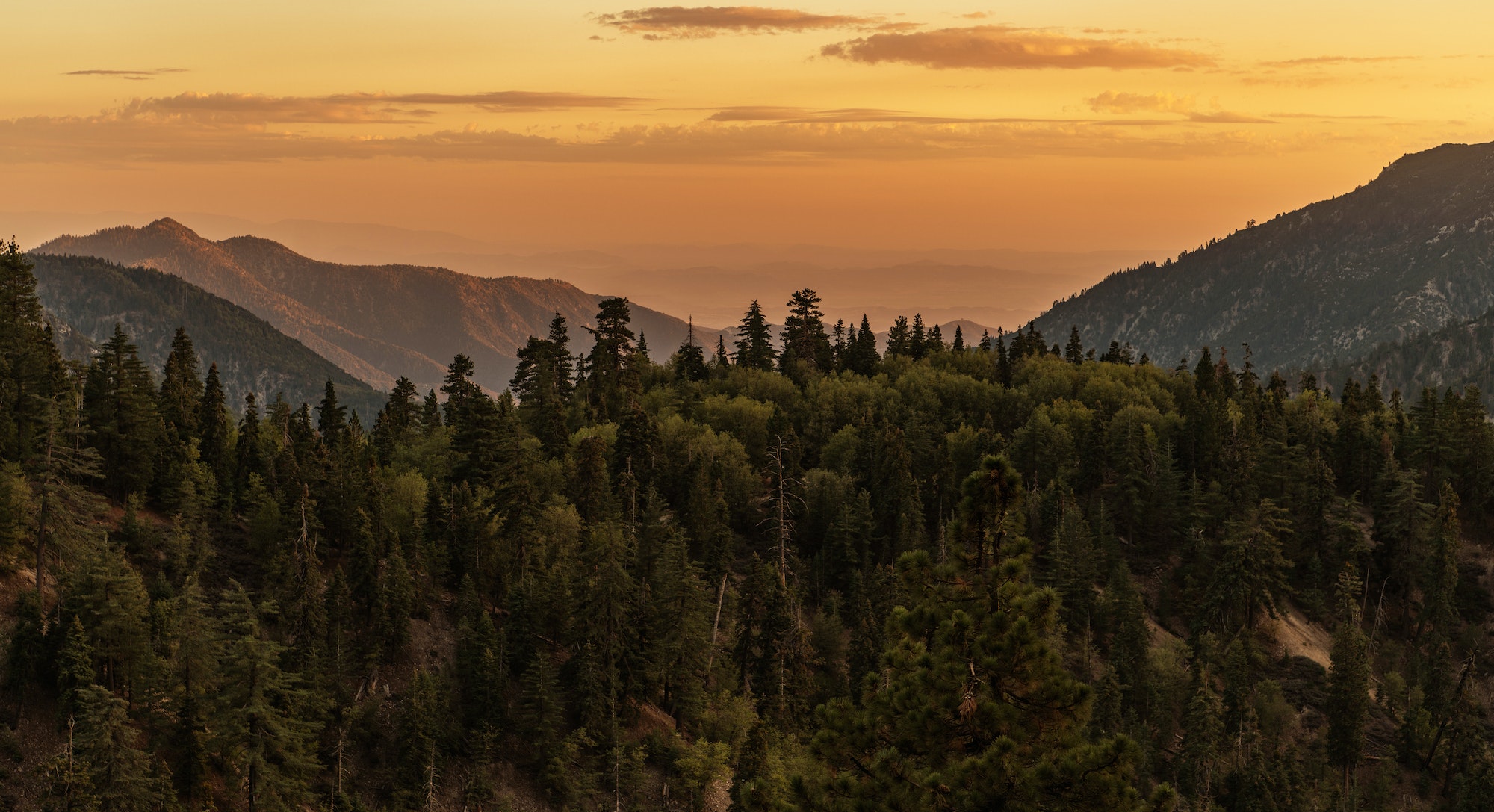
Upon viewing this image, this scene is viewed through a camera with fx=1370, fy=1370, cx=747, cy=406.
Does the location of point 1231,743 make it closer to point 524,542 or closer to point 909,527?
point 909,527

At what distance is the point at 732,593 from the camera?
383 ft

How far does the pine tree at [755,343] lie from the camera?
7254 inches

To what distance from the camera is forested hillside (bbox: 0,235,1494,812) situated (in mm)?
37500

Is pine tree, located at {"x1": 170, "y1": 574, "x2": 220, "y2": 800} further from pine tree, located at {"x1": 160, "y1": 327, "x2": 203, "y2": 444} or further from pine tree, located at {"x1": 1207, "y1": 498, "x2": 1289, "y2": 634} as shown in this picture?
pine tree, located at {"x1": 1207, "y1": 498, "x2": 1289, "y2": 634}

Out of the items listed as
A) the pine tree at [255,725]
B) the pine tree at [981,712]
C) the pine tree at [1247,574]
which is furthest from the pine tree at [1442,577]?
the pine tree at [981,712]

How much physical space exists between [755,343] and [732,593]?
74220mm

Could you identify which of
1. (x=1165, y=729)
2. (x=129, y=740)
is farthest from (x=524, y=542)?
(x=1165, y=729)

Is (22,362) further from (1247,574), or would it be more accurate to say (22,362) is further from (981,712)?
(1247,574)

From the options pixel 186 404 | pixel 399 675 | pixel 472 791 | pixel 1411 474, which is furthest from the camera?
pixel 1411 474

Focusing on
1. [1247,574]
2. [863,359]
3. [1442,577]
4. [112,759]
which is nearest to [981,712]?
[112,759]

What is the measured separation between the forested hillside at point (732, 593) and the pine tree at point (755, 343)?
768cm

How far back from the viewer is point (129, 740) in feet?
230

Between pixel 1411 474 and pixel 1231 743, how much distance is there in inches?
1953

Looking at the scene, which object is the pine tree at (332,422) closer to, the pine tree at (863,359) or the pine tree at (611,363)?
the pine tree at (611,363)
